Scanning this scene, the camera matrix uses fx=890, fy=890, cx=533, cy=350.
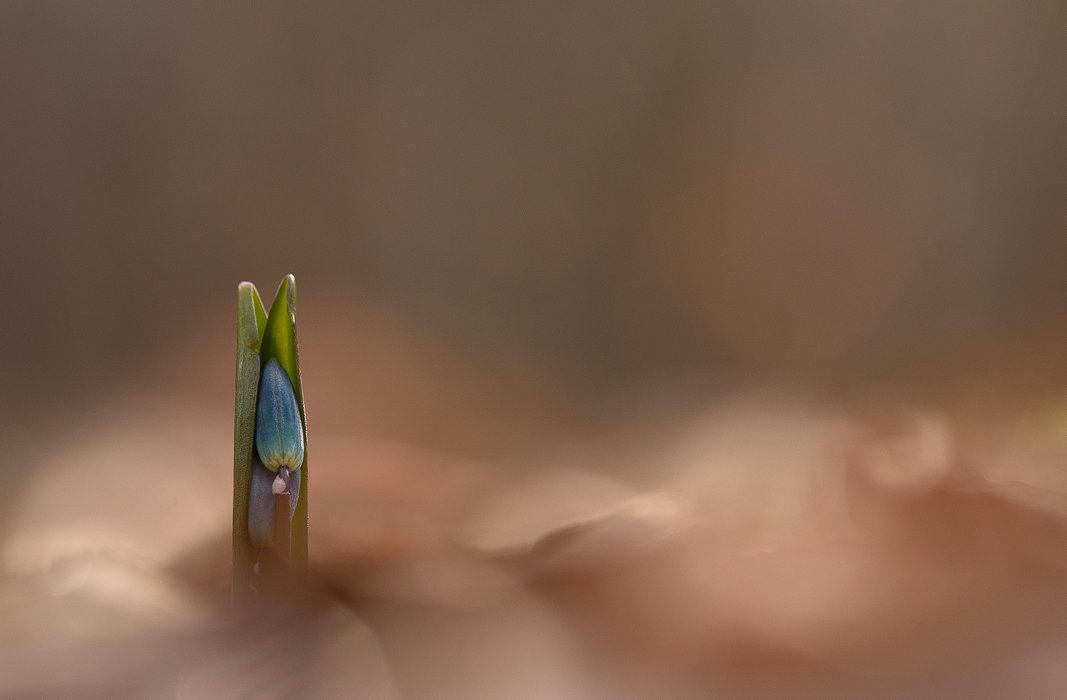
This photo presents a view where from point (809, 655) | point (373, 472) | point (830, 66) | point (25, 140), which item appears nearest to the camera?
point (809, 655)

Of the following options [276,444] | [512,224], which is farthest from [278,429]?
[512,224]

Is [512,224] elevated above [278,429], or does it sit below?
above

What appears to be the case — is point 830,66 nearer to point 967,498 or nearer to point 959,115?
point 959,115

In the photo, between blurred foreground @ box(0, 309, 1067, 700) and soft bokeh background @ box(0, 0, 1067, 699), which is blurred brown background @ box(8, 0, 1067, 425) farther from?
blurred foreground @ box(0, 309, 1067, 700)

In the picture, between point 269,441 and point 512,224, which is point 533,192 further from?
point 269,441

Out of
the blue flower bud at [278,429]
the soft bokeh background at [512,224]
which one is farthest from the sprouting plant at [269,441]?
the soft bokeh background at [512,224]

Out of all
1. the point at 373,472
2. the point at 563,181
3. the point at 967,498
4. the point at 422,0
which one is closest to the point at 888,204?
the point at 563,181

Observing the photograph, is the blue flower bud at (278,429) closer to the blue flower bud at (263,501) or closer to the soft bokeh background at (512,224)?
the blue flower bud at (263,501)
